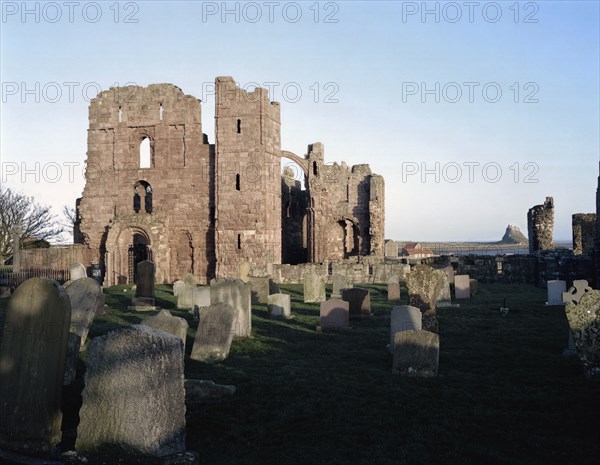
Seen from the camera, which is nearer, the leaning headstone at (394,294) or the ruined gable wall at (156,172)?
the leaning headstone at (394,294)

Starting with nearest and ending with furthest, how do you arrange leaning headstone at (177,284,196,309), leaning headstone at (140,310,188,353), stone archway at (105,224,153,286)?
leaning headstone at (140,310,188,353) < leaning headstone at (177,284,196,309) < stone archway at (105,224,153,286)

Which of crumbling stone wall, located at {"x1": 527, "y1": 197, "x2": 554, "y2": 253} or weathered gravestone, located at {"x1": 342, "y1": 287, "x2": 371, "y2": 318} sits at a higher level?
crumbling stone wall, located at {"x1": 527, "y1": 197, "x2": 554, "y2": 253}

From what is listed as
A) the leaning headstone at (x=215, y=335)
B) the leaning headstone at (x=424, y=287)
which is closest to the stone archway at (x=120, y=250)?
the leaning headstone at (x=215, y=335)

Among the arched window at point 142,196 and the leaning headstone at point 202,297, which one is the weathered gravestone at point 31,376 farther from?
the arched window at point 142,196

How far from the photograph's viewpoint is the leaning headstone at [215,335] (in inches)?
428

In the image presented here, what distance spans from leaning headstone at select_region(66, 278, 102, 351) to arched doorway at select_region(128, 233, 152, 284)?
614 inches

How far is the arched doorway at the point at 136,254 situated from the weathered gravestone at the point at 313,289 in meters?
11.0

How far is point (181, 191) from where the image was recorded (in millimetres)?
29594

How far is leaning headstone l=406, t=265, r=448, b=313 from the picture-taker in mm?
12844

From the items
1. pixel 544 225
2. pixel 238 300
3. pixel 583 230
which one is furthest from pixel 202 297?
pixel 583 230

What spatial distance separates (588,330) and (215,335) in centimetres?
630

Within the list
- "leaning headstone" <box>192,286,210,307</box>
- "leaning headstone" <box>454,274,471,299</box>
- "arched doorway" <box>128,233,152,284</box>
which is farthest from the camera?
"arched doorway" <box>128,233,152,284</box>

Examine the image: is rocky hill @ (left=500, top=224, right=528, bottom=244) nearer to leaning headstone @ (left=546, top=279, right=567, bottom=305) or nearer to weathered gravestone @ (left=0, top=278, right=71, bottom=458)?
leaning headstone @ (left=546, top=279, right=567, bottom=305)

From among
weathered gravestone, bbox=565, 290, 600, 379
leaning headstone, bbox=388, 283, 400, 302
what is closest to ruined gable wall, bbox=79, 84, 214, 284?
leaning headstone, bbox=388, 283, 400, 302
